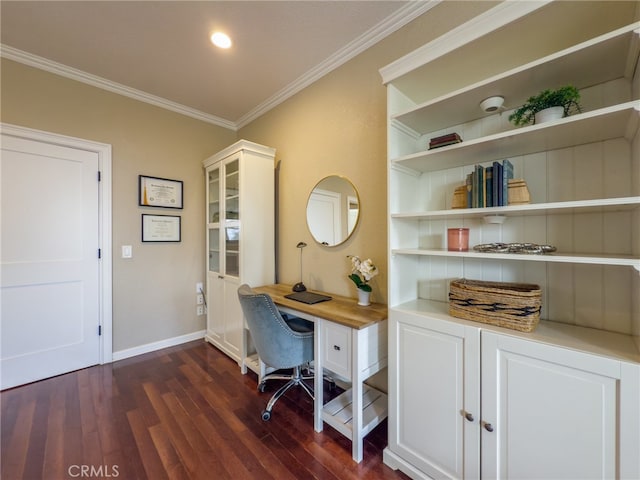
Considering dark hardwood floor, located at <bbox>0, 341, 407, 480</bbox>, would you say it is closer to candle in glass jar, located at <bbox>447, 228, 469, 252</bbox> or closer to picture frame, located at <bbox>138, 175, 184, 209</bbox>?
candle in glass jar, located at <bbox>447, 228, 469, 252</bbox>

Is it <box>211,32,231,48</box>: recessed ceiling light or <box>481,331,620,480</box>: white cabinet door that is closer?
<box>481,331,620,480</box>: white cabinet door

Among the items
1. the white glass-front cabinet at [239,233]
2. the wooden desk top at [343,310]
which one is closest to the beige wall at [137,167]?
the white glass-front cabinet at [239,233]

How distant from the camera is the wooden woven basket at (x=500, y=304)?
107 cm

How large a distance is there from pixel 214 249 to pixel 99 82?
1.92 metres

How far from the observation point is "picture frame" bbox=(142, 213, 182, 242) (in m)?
2.81

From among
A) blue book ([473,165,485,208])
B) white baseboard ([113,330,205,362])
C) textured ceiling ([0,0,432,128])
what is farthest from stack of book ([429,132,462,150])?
white baseboard ([113,330,205,362])

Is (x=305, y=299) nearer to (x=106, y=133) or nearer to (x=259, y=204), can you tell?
(x=259, y=204)

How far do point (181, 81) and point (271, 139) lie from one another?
0.97m

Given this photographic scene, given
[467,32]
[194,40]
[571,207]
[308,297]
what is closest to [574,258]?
[571,207]

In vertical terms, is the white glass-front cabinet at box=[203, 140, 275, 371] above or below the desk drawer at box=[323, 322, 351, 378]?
above

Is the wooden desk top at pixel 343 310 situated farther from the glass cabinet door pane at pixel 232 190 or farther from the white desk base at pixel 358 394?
the glass cabinet door pane at pixel 232 190

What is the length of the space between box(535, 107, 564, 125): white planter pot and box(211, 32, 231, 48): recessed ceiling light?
82.1 inches

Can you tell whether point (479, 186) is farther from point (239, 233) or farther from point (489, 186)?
point (239, 233)

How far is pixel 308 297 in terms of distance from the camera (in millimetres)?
2057
